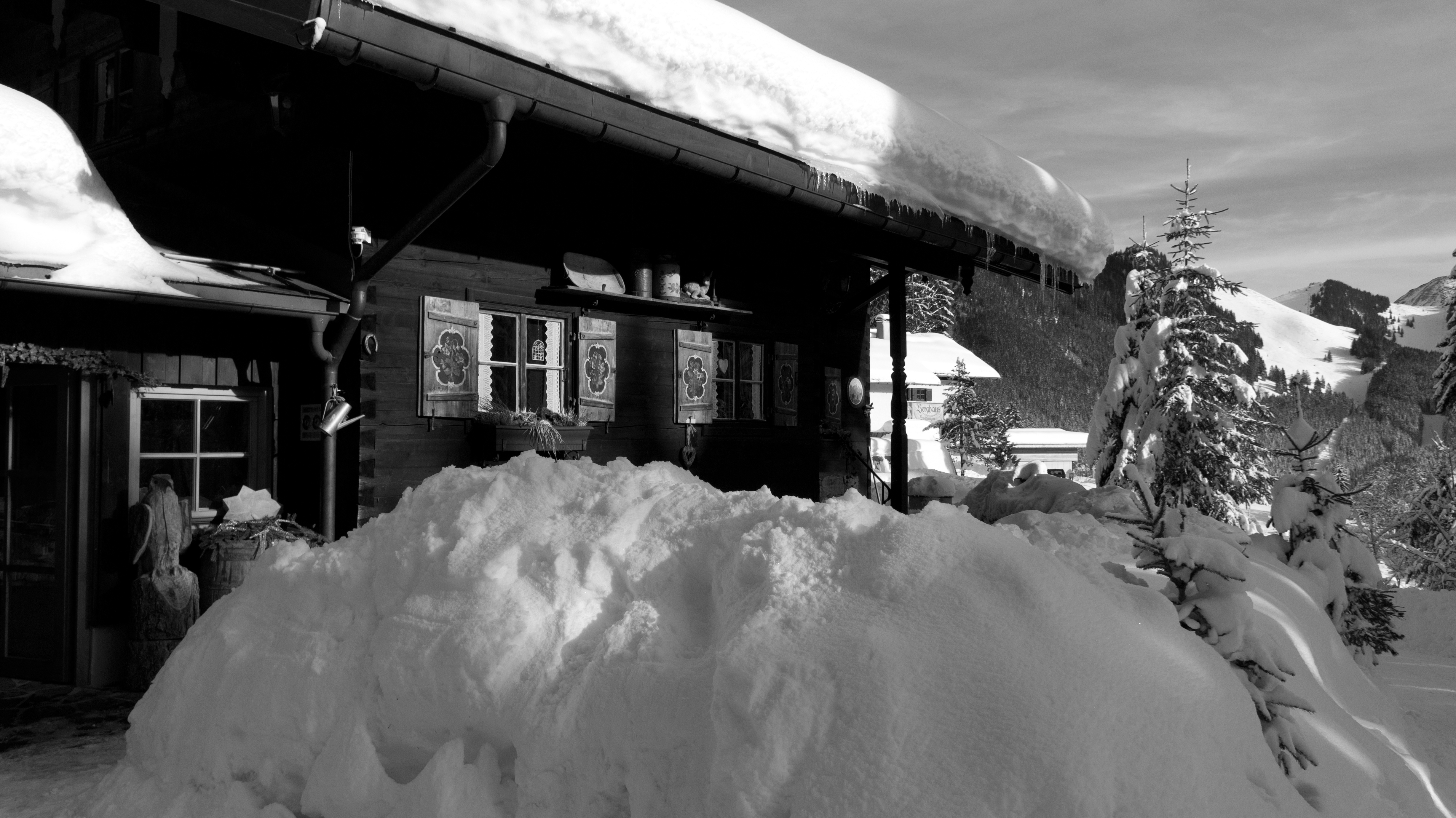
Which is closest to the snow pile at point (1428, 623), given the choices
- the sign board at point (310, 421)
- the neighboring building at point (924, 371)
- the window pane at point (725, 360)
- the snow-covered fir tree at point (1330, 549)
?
the snow-covered fir tree at point (1330, 549)

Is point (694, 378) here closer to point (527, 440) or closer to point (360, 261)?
point (527, 440)

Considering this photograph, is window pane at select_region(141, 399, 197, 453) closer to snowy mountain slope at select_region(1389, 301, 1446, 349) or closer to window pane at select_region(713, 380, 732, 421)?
window pane at select_region(713, 380, 732, 421)

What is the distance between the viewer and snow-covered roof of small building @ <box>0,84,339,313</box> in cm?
539

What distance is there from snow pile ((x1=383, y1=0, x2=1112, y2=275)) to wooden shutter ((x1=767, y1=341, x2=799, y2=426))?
225 centimetres

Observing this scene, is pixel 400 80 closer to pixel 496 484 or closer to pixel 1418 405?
pixel 496 484

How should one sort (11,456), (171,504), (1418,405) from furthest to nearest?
(1418,405) < (11,456) < (171,504)

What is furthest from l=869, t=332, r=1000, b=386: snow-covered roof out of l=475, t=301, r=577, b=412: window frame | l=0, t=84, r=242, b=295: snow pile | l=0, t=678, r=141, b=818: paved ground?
l=0, t=678, r=141, b=818: paved ground

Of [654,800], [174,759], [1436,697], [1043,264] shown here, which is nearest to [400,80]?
[174,759]

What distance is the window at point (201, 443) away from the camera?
625cm

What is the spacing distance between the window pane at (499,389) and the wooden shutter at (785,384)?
115 inches

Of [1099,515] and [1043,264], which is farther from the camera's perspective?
[1043,264]

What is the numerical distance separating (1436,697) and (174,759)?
556cm

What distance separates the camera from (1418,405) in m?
45.9

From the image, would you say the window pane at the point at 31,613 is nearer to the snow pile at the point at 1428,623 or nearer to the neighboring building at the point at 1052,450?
the snow pile at the point at 1428,623
